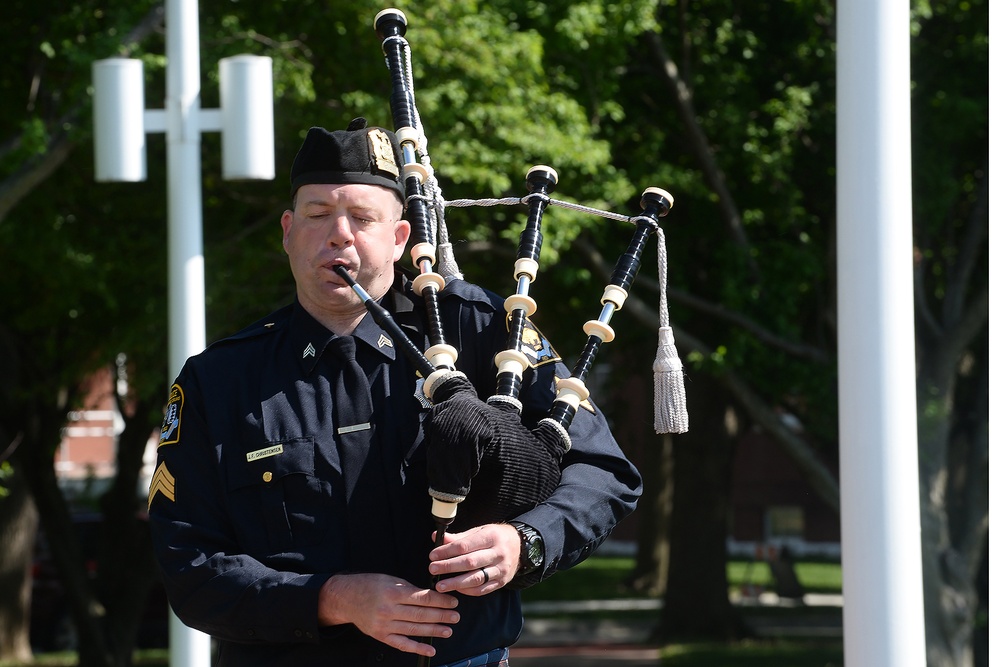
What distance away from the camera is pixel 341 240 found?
8.00ft

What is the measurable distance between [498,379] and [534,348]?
5.8 inches

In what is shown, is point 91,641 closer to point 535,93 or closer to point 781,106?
point 535,93

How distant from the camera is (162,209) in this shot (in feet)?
33.4

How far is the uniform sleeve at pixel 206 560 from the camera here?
90.9 inches

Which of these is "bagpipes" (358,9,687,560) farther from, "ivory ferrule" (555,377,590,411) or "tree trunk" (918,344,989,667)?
"tree trunk" (918,344,989,667)

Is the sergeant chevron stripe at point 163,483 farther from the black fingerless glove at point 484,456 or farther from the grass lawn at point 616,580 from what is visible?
the grass lawn at point 616,580

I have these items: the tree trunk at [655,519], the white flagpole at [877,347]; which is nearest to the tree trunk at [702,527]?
the tree trunk at [655,519]

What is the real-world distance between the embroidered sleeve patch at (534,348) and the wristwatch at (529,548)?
343 mm

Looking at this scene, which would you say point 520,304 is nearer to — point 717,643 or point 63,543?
point 63,543

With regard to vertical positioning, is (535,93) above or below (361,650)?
above

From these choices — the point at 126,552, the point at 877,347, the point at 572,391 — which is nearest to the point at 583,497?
the point at 572,391

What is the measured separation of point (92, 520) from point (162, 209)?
22.5 ft

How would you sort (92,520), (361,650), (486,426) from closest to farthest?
(486,426)
(361,650)
(92,520)

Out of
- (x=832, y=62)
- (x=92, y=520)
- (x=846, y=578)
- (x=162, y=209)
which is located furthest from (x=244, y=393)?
(x=92, y=520)
